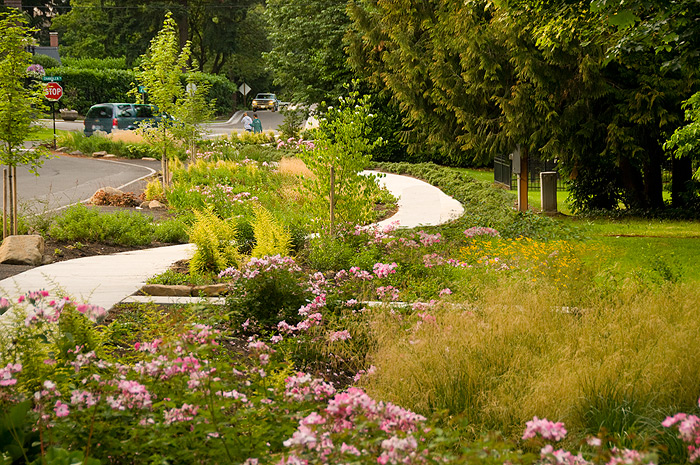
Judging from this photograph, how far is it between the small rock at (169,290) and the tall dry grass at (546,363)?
2571 millimetres

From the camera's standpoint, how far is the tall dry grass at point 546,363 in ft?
14.4

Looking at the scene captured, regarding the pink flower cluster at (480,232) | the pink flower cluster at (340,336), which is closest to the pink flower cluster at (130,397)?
the pink flower cluster at (340,336)

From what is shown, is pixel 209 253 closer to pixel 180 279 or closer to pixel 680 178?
pixel 180 279

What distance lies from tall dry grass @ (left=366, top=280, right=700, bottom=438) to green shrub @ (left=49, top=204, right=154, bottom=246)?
619cm

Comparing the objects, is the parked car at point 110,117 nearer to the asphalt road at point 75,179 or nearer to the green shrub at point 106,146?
the green shrub at point 106,146

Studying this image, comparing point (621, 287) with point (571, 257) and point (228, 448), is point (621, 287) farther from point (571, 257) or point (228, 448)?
point (228, 448)

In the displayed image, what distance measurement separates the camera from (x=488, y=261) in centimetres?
800

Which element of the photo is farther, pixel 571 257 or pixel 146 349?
pixel 571 257

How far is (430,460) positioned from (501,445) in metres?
0.27

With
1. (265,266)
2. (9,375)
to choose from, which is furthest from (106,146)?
(9,375)

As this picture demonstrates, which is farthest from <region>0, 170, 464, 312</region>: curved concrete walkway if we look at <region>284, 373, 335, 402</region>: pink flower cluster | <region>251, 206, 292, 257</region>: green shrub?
<region>284, 373, 335, 402</region>: pink flower cluster

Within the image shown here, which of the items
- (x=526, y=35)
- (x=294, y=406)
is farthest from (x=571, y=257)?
(x=526, y=35)

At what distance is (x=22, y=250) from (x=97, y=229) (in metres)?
1.79

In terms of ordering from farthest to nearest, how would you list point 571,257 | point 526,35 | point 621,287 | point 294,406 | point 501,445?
1. point 526,35
2. point 571,257
3. point 621,287
4. point 294,406
5. point 501,445
